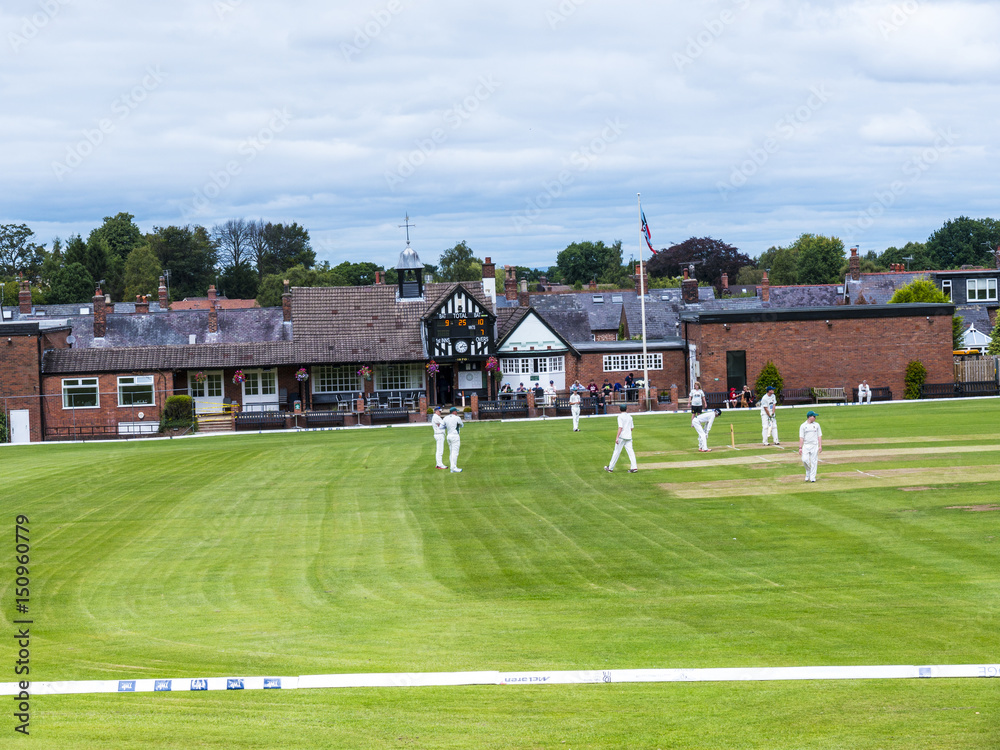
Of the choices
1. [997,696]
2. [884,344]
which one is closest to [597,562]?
[997,696]

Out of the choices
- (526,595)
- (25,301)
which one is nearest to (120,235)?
(25,301)

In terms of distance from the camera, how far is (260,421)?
4838cm

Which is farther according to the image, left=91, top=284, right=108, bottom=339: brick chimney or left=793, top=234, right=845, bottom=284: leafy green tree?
left=793, top=234, right=845, bottom=284: leafy green tree

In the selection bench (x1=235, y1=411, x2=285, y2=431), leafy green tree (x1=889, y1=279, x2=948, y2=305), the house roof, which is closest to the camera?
bench (x1=235, y1=411, x2=285, y2=431)

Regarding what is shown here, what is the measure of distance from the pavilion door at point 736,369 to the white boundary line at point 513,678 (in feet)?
138

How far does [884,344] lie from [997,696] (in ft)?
150

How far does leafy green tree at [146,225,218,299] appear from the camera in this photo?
381 feet

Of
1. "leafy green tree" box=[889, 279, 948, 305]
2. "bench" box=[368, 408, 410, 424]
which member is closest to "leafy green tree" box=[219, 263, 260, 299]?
"bench" box=[368, 408, 410, 424]

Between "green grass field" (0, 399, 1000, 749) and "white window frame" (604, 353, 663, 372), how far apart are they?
92.6 ft

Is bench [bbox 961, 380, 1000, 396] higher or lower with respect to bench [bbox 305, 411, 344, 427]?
higher

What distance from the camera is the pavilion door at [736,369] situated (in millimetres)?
51281

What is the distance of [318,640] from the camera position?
11.6 meters

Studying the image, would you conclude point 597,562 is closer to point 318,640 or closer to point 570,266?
point 318,640

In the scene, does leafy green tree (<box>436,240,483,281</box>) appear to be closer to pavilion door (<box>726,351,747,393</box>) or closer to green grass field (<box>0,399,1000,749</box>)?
pavilion door (<box>726,351,747,393</box>)
